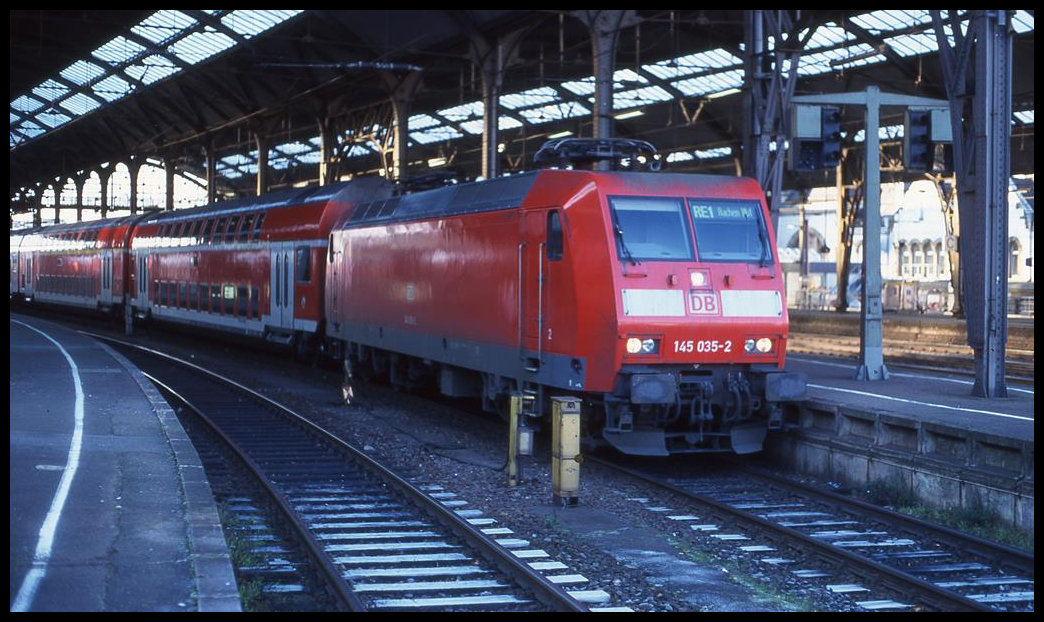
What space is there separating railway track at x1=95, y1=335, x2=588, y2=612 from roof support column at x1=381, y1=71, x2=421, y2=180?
22047 mm

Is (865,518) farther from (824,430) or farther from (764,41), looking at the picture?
(764,41)

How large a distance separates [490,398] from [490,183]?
9.25ft

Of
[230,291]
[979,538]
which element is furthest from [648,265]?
[230,291]

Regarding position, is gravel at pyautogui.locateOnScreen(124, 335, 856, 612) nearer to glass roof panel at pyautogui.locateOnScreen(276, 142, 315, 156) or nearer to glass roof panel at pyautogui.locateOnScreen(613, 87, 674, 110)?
glass roof panel at pyautogui.locateOnScreen(613, 87, 674, 110)

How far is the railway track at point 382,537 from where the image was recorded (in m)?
8.27

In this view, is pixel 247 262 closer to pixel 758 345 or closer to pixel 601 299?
pixel 601 299

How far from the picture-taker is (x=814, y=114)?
1784 cm

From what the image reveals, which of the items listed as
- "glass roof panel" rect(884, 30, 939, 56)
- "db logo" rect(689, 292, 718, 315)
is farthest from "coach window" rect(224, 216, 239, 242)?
"glass roof panel" rect(884, 30, 939, 56)

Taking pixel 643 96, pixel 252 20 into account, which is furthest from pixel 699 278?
pixel 643 96

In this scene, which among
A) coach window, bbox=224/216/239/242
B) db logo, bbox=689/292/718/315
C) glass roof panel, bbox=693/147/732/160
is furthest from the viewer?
glass roof panel, bbox=693/147/732/160

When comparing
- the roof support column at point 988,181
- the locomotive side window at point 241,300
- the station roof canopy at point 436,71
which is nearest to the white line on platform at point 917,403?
the roof support column at point 988,181

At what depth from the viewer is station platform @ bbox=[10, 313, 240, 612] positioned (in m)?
7.36

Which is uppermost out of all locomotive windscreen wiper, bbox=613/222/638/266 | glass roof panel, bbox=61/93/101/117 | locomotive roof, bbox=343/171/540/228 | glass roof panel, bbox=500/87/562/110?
glass roof panel, bbox=61/93/101/117

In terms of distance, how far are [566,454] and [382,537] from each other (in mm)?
2193
